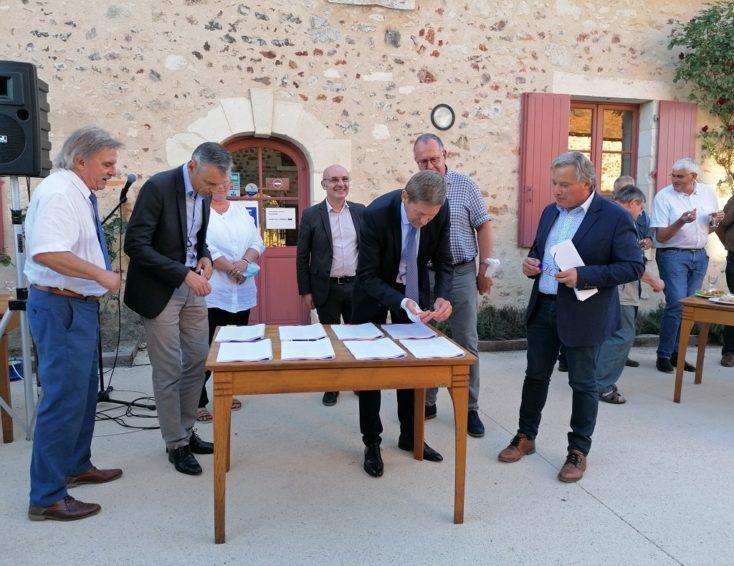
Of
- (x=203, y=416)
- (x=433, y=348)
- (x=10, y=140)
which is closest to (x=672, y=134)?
(x=433, y=348)

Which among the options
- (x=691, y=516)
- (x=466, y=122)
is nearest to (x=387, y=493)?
(x=691, y=516)

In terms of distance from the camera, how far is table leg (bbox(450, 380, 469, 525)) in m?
2.56

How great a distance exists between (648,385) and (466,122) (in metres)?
3.30

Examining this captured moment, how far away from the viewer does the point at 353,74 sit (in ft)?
20.0

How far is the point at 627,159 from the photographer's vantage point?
23.7 feet

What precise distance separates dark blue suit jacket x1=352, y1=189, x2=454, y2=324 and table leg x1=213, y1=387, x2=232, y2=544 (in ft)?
3.36

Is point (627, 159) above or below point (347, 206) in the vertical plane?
above

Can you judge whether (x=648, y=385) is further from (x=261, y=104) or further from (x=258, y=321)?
(x=261, y=104)

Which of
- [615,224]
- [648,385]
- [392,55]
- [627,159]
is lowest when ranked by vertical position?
[648,385]

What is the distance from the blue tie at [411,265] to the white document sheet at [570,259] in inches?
28.5

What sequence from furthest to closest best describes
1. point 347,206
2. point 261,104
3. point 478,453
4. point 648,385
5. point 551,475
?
point 261,104 → point 648,385 → point 347,206 → point 478,453 → point 551,475

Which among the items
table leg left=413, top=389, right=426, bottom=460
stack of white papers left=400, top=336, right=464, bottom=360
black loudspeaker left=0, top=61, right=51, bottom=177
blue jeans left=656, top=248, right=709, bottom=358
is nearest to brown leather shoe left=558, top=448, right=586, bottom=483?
table leg left=413, top=389, right=426, bottom=460

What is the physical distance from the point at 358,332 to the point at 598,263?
1.28m

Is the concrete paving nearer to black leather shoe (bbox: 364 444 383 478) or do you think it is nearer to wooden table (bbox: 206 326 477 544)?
black leather shoe (bbox: 364 444 383 478)
